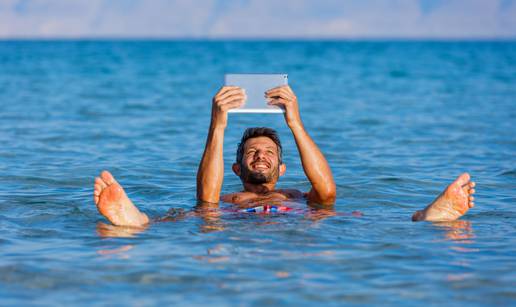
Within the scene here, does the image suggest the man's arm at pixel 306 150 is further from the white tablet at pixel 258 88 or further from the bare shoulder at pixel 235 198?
the bare shoulder at pixel 235 198

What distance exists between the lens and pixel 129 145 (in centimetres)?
1159

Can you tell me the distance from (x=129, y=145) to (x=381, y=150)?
3.43 m

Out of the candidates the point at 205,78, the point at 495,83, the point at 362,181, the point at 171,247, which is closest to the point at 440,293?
the point at 171,247

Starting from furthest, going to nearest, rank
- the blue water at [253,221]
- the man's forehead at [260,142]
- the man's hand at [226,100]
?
the man's forehead at [260,142] < the man's hand at [226,100] < the blue water at [253,221]

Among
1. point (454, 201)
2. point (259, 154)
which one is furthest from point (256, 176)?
point (454, 201)

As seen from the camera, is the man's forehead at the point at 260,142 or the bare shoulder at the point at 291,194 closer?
the man's forehead at the point at 260,142

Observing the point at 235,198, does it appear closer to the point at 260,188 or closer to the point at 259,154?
the point at 260,188

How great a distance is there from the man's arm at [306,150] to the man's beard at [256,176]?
0.39 metres

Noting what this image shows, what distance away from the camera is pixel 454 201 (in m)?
6.08

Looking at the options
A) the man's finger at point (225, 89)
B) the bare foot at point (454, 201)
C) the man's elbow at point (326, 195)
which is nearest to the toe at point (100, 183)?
the man's finger at point (225, 89)

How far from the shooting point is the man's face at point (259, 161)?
689 cm

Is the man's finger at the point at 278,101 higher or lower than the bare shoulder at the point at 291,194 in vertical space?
higher

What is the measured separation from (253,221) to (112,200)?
1101mm

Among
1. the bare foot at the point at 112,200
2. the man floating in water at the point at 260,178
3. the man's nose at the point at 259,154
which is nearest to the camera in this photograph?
the bare foot at the point at 112,200
